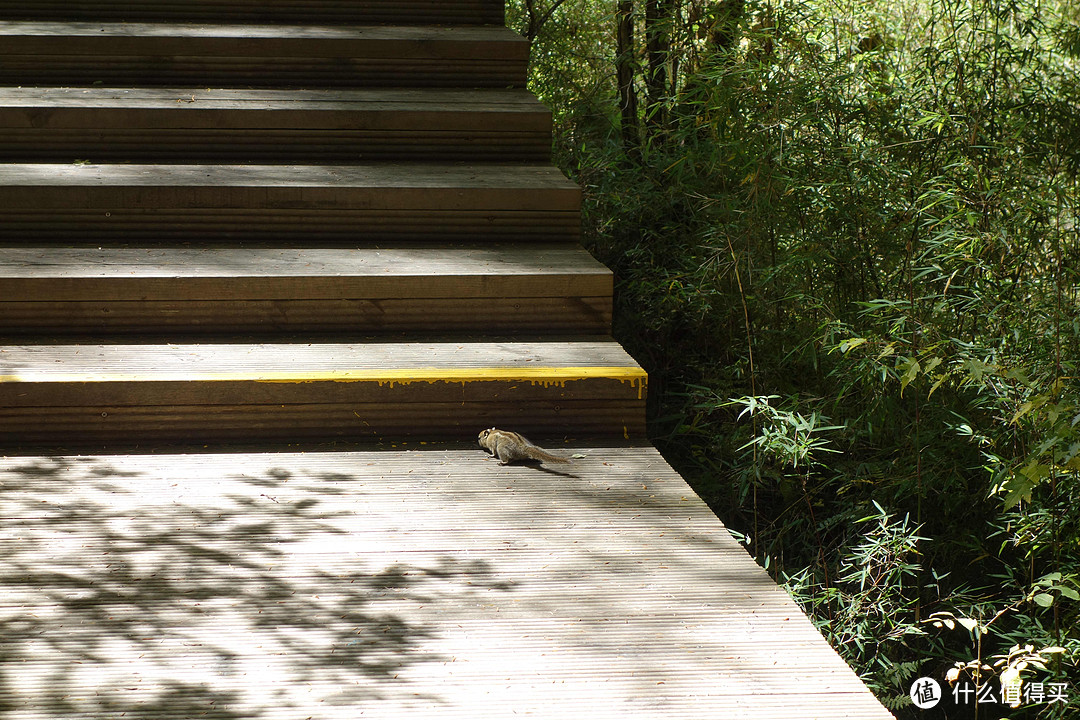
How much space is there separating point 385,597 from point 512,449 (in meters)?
0.69

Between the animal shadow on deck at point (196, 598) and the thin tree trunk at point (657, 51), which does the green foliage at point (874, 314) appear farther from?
the animal shadow on deck at point (196, 598)

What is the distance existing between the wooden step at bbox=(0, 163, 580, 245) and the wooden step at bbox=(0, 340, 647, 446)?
0.61 meters

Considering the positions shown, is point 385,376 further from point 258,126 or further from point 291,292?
point 258,126

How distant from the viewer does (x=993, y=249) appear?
2975mm

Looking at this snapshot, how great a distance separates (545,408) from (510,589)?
0.84 metres

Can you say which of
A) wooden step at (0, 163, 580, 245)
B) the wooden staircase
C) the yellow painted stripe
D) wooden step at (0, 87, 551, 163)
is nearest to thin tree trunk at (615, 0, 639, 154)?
the wooden staircase

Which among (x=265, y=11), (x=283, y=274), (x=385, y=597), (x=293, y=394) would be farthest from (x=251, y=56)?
(x=385, y=597)

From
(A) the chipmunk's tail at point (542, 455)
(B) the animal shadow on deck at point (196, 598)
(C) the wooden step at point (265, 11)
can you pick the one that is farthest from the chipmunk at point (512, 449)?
(C) the wooden step at point (265, 11)

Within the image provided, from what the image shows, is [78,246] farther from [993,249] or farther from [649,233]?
[993,249]

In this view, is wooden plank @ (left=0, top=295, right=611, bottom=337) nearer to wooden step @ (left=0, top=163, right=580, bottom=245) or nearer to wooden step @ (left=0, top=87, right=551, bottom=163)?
wooden step @ (left=0, top=163, right=580, bottom=245)

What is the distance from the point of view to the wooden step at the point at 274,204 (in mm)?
3305

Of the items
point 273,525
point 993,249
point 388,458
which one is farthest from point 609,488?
point 993,249

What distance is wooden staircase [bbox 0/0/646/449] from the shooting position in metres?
2.74

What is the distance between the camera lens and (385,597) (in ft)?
6.57
